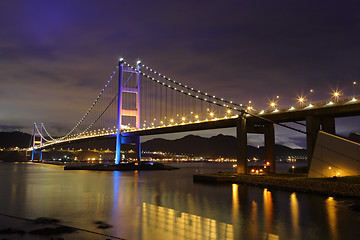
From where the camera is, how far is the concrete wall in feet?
69.2

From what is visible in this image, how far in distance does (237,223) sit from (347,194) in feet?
30.9

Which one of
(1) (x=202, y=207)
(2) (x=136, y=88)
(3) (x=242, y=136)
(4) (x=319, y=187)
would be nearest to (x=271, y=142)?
(3) (x=242, y=136)

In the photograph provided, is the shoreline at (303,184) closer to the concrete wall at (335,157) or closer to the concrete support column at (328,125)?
the concrete wall at (335,157)

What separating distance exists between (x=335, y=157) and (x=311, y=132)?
5504 millimetres

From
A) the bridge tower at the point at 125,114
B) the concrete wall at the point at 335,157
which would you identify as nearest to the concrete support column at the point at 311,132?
the concrete wall at the point at 335,157

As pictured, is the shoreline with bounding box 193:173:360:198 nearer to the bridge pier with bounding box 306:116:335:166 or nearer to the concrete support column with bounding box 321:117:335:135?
Result: the bridge pier with bounding box 306:116:335:166

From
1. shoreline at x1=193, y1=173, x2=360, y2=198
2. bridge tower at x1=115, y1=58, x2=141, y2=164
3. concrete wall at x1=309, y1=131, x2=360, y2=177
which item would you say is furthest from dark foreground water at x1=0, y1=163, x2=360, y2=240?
bridge tower at x1=115, y1=58, x2=141, y2=164

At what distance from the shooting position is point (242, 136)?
110 ft

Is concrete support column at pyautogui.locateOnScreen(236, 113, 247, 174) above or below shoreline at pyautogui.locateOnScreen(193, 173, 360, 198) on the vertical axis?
above

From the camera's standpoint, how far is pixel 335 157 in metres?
22.1

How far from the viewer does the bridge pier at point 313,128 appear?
27.3 m

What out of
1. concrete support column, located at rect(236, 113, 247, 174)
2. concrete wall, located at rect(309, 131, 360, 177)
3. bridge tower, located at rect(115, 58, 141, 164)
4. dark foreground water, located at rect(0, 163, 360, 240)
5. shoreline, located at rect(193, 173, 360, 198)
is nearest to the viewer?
dark foreground water, located at rect(0, 163, 360, 240)

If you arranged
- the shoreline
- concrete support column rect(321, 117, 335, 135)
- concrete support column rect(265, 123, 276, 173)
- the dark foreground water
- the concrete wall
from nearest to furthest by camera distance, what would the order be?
the dark foreground water → the shoreline → the concrete wall → concrete support column rect(321, 117, 335, 135) → concrete support column rect(265, 123, 276, 173)

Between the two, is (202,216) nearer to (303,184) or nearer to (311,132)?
(303,184)
